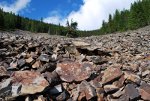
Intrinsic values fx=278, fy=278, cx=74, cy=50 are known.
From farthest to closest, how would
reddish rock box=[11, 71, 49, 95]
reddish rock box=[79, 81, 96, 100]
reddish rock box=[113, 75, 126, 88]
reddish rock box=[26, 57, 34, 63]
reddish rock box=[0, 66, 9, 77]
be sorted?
reddish rock box=[26, 57, 34, 63]
reddish rock box=[0, 66, 9, 77]
reddish rock box=[113, 75, 126, 88]
reddish rock box=[79, 81, 96, 100]
reddish rock box=[11, 71, 49, 95]

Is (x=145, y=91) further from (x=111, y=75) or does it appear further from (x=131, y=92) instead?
(x=111, y=75)

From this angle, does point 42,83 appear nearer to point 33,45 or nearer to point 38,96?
point 38,96

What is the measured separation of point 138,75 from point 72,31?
64979mm

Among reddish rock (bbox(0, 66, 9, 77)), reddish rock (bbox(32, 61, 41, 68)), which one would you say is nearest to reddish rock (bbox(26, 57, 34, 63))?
reddish rock (bbox(32, 61, 41, 68))

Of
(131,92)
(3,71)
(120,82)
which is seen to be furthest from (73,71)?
(3,71)

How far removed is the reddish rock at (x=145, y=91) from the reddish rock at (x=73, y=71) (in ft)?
8.55

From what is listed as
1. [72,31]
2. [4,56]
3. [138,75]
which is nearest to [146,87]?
[138,75]

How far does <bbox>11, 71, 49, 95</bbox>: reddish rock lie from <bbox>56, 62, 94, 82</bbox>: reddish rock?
1.34 m

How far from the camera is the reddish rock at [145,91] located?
1166cm

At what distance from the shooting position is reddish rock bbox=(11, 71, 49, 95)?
37.6 feet

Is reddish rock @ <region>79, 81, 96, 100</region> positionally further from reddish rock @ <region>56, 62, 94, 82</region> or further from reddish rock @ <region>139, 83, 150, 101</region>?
reddish rock @ <region>139, 83, 150, 101</region>

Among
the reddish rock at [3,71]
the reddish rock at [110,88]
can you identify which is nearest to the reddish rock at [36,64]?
the reddish rock at [3,71]

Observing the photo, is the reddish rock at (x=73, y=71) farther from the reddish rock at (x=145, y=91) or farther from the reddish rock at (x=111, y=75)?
the reddish rock at (x=145, y=91)

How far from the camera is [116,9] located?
154250 mm
